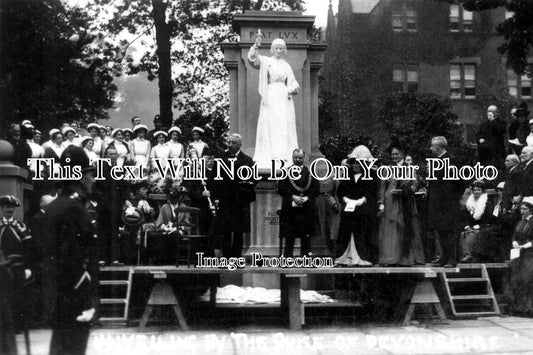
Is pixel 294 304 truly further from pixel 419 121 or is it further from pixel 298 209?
pixel 419 121

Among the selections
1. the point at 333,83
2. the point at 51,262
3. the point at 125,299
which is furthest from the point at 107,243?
the point at 333,83

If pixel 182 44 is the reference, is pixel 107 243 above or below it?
below

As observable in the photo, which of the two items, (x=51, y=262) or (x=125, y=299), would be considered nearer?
(x=51, y=262)

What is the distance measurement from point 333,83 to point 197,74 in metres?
16.8

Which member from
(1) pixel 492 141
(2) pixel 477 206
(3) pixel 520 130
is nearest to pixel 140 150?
(2) pixel 477 206

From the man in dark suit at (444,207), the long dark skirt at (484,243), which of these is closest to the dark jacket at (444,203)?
the man in dark suit at (444,207)

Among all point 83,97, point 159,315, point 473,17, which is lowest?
point 159,315

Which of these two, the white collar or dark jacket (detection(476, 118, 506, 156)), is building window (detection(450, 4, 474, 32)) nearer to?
dark jacket (detection(476, 118, 506, 156))

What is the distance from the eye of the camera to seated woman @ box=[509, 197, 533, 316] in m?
10.2

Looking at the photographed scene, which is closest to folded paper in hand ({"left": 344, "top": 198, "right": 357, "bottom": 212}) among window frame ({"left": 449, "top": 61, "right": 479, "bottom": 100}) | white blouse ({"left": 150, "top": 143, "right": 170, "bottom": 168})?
white blouse ({"left": 150, "top": 143, "right": 170, "bottom": 168})

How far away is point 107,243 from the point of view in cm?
1103

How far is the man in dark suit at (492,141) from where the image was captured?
1488 centimetres

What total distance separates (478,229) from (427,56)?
24.9 meters

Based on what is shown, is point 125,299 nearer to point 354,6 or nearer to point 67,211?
point 67,211
